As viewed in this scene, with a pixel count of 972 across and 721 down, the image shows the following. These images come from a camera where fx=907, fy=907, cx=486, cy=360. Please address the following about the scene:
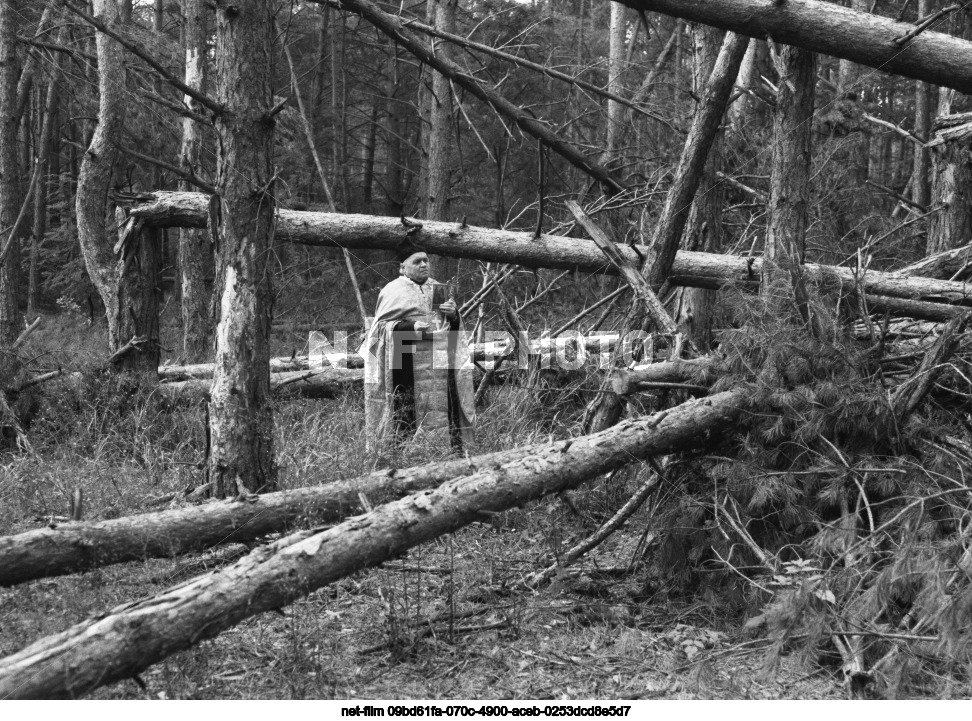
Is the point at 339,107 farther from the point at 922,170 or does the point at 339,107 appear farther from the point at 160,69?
the point at 160,69

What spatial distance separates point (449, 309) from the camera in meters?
7.93

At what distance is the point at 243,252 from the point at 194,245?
34.0 feet

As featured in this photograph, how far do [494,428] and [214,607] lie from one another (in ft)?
A: 15.7

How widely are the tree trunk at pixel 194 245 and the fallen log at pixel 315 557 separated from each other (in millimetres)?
9315

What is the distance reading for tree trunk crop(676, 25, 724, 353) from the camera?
7.36m

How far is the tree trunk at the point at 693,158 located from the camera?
253 inches

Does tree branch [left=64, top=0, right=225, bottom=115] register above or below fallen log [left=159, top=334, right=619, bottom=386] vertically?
above

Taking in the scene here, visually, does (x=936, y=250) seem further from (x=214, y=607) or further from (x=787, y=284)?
(x=214, y=607)

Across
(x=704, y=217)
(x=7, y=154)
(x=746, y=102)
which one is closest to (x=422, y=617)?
(x=704, y=217)

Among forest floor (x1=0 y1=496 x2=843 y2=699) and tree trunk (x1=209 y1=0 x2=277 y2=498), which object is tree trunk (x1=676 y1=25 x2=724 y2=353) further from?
tree trunk (x1=209 y1=0 x2=277 y2=498)

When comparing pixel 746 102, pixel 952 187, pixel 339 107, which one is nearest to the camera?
pixel 952 187

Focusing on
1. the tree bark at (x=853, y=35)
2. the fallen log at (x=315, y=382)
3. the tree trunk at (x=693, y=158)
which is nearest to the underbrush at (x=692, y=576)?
the tree trunk at (x=693, y=158)

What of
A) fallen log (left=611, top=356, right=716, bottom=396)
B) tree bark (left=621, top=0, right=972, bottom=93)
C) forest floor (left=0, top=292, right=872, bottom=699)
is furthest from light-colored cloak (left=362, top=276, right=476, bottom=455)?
tree bark (left=621, top=0, right=972, bottom=93)

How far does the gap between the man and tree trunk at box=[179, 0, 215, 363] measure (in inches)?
231
